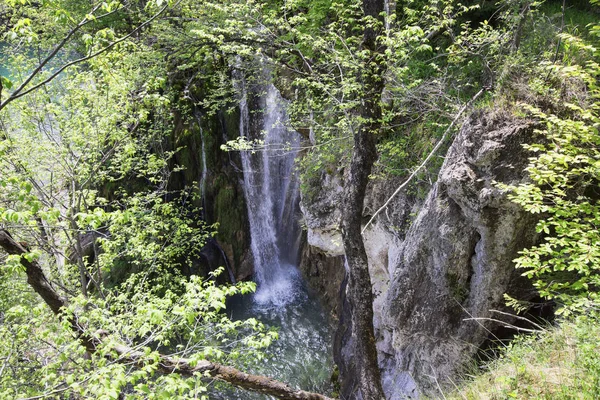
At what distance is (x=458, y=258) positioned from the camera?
5.91 meters

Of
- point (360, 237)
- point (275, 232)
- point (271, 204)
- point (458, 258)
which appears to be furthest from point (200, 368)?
point (275, 232)

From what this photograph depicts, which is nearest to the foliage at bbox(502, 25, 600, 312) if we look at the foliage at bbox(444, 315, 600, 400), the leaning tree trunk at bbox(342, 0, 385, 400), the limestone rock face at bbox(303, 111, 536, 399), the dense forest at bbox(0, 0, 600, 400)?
the dense forest at bbox(0, 0, 600, 400)

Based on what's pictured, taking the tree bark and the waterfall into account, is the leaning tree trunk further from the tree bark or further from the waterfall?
the waterfall

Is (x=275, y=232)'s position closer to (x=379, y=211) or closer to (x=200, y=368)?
(x=379, y=211)

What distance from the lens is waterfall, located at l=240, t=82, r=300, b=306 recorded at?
584 inches

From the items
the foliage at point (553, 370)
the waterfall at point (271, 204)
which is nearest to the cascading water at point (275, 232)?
the waterfall at point (271, 204)

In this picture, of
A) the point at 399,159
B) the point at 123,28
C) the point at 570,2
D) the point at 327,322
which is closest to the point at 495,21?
the point at 570,2

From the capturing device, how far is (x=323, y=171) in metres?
10.3

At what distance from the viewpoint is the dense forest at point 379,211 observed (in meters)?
3.62

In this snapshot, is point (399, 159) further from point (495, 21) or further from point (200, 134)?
point (200, 134)

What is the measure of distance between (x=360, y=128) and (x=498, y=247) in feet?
9.28

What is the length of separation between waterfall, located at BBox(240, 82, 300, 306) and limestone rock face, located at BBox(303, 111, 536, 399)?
7842mm

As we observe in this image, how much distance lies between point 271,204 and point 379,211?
10.2 m

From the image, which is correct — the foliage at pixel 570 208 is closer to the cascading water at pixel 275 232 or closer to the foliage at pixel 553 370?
the foliage at pixel 553 370
